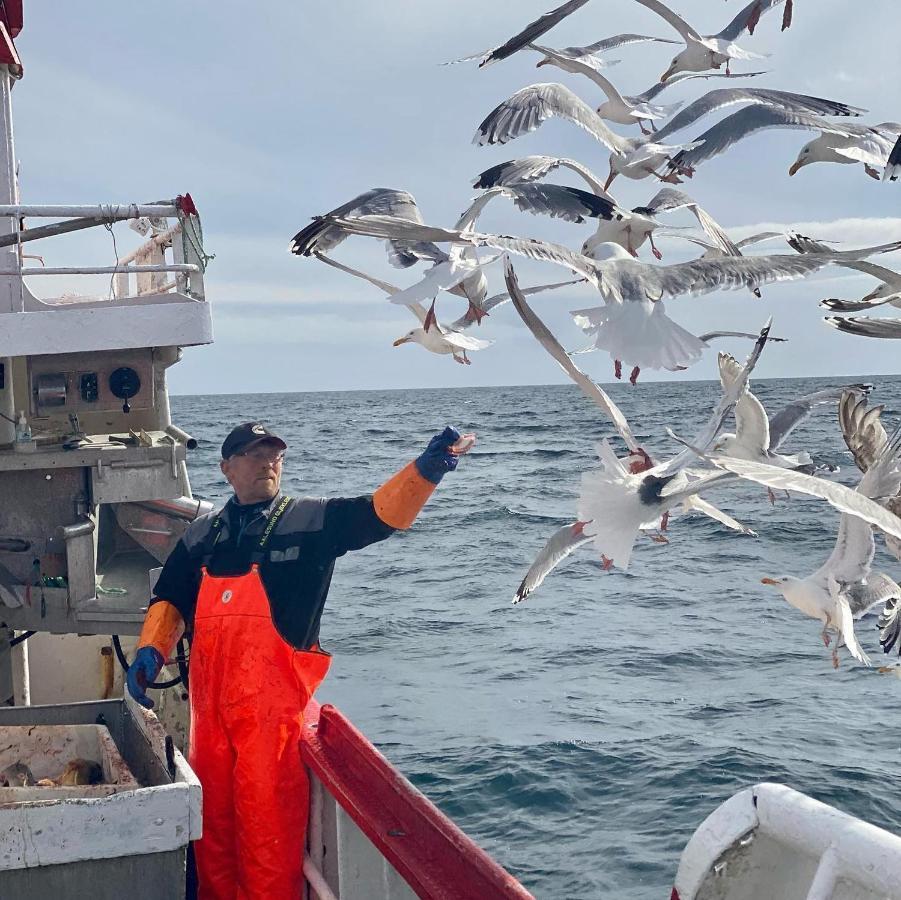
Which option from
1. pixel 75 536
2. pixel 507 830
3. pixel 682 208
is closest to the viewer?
pixel 682 208

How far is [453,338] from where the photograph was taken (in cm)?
244

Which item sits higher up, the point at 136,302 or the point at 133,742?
the point at 136,302

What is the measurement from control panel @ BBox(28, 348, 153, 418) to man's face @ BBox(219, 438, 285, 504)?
2.99m

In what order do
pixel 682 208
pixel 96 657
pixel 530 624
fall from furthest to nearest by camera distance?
1. pixel 530 624
2. pixel 96 657
3. pixel 682 208

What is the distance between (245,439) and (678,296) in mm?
2075

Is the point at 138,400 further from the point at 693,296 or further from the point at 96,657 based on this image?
the point at 693,296

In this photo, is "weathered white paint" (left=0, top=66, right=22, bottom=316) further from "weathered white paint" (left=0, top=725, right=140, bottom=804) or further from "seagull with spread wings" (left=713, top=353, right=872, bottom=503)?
"seagull with spread wings" (left=713, top=353, right=872, bottom=503)

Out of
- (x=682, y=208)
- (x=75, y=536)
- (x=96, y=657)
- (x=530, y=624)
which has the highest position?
(x=682, y=208)

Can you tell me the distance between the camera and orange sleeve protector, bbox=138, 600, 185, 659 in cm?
388

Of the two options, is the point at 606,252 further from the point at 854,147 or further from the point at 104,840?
the point at 104,840

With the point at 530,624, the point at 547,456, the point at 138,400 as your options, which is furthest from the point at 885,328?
the point at 547,456

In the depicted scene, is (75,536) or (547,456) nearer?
(75,536)

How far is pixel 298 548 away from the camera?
367 centimetres

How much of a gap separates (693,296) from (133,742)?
108 inches
